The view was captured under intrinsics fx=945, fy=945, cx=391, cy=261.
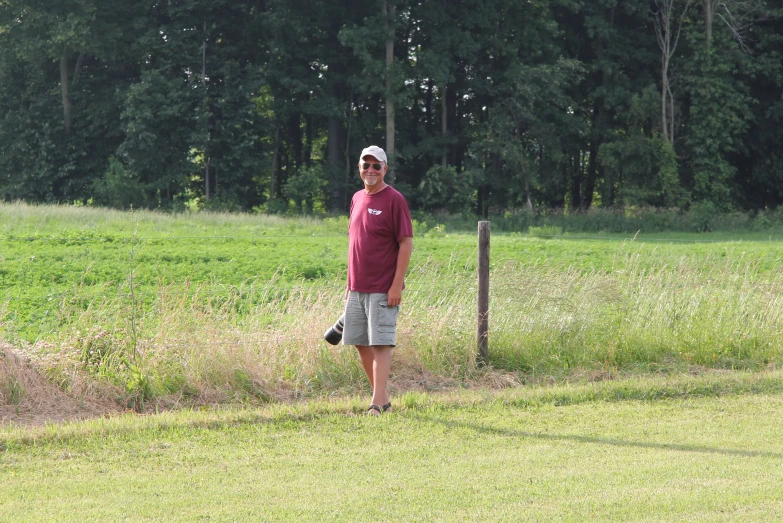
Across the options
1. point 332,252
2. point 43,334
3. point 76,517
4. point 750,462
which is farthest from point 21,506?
point 332,252

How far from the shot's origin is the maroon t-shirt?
7.79 metres

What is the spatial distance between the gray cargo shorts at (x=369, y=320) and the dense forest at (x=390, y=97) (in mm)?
36284

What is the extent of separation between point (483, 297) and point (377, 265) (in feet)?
7.51

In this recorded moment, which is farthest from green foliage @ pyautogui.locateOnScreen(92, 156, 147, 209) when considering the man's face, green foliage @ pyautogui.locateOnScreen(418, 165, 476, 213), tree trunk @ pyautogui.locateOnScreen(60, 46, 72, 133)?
the man's face

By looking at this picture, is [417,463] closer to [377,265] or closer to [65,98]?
[377,265]

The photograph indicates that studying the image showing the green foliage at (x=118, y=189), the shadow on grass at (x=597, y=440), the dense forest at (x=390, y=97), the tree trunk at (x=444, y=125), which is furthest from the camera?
the tree trunk at (x=444, y=125)

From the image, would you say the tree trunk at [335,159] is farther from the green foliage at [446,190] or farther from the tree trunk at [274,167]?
the green foliage at [446,190]

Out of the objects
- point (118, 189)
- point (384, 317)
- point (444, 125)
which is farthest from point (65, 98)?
point (384, 317)

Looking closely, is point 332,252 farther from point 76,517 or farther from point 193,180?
point 193,180

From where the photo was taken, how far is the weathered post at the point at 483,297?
388 inches

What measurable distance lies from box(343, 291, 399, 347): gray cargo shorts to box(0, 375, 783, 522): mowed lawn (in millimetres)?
604

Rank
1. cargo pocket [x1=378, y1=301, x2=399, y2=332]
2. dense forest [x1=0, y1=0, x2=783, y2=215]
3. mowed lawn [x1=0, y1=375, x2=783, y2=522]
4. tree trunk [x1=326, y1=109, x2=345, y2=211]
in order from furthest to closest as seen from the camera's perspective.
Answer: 1. tree trunk [x1=326, y1=109, x2=345, y2=211]
2. dense forest [x1=0, y1=0, x2=783, y2=215]
3. cargo pocket [x1=378, y1=301, x2=399, y2=332]
4. mowed lawn [x1=0, y1=375, x2=783, y2=522]

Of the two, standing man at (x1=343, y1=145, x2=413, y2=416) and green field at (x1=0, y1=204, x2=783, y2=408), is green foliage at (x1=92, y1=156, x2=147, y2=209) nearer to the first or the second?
green field at (x1=0, y1=204, x2=783, y2=408)

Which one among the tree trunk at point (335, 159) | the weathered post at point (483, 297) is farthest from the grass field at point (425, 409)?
the tree trunk at point (335, 159)
